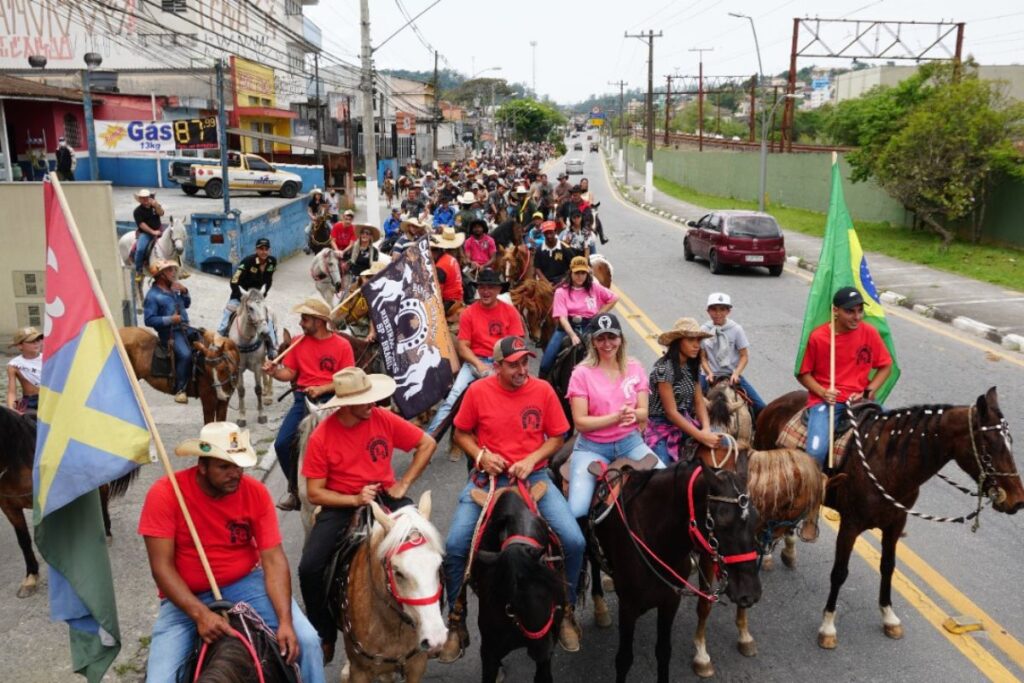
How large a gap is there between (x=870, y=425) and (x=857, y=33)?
31529 mm

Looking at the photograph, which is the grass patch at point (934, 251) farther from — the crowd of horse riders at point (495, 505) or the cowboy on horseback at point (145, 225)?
the cowboy on horseback at point (145, 225)

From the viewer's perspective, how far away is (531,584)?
4664 millimetres

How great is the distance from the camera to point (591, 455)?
635 cm

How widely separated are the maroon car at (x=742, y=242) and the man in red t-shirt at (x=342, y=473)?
58.2ft

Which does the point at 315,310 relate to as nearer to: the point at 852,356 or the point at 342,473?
the point at 342,473

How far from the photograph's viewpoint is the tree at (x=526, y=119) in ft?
404

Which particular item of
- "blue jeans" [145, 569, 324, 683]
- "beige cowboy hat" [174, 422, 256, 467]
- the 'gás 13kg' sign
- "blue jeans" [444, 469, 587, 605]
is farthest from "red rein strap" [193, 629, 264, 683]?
the 'gás 13kg' sign

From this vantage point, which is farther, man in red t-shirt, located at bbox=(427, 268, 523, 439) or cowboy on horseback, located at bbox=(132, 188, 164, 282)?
cowboy on horseback, located at bbox=(132, 188, 164, 282)

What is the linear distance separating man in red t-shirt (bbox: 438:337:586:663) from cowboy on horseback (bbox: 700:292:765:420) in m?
2.91

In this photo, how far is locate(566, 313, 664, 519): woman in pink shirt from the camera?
6242mm

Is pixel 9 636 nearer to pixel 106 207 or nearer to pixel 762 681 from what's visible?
pixel 762 681

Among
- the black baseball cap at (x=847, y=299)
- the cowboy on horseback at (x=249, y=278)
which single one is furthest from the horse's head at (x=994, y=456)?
the cowboy on horseback at (x=249, y=278)

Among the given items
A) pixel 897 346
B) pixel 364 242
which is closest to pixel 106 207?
pixel 364 242

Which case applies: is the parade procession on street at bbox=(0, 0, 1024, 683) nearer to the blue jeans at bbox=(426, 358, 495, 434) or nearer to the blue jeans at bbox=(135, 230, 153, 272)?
the blue jeans at bbox=(426, 358, 495, 434)
